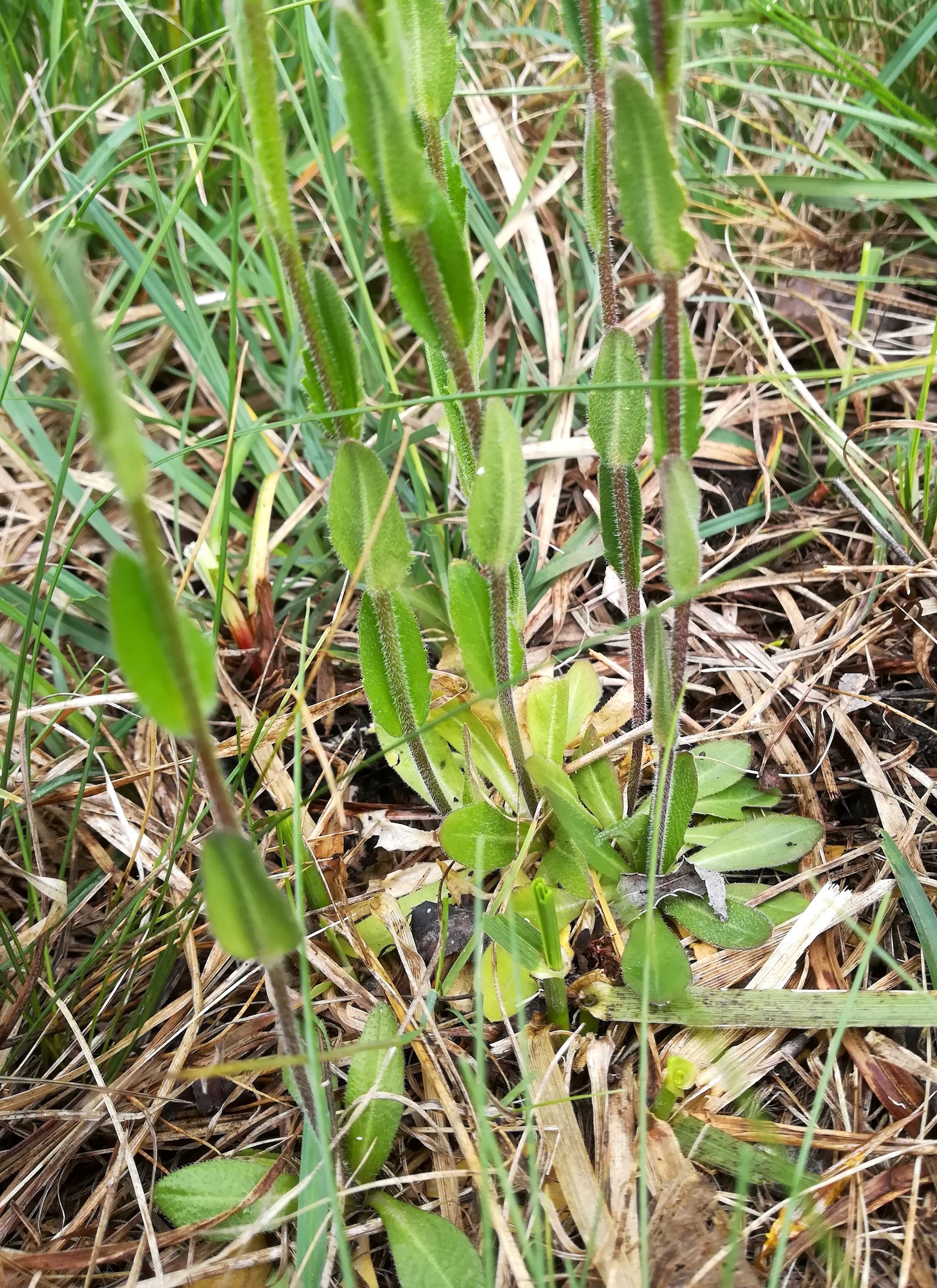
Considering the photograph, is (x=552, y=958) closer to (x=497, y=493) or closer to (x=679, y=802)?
(x=679, y=802)

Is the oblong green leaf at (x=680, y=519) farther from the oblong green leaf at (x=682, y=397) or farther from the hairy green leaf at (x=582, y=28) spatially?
the hairy green leaf at (x=582, y=28)

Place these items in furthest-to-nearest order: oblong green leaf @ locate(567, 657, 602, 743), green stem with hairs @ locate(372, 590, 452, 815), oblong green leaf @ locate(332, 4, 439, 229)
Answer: oblong green leaf @ locate(567, 657, 602, 743) → green stem with hairs @ locate(372, 590, 452, 815) → oblong green leaf @ locate(332, 4, 439, 229)

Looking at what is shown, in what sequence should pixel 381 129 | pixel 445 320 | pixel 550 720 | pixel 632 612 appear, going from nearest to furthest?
pixel 381 129, pixel 445 320, pixel 632 612, pixel 550 720

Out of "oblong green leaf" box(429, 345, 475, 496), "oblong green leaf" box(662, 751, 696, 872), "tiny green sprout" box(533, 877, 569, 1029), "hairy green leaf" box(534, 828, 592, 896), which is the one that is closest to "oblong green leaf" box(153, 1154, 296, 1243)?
"tiny green sprout" box(533, 877, 569, 1029)

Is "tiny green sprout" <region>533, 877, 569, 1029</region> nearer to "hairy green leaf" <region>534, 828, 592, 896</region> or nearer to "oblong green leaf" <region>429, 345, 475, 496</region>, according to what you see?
"hairy green leaf" <region>534, 828, 592, 896</region>

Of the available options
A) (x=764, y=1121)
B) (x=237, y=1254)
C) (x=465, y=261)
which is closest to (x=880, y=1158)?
(x=764, y=1121)

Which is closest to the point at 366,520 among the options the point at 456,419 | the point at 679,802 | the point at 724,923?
the point at 456,419
